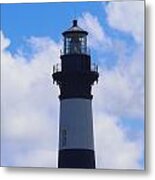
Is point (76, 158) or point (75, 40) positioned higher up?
point (75, 40)

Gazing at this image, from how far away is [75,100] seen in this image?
7.81 feet

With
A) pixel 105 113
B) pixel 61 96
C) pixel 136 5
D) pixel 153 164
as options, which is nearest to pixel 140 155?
pixel 153 164

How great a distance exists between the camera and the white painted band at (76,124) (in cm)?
236

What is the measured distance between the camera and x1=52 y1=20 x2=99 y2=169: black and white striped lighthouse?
92.8 inches

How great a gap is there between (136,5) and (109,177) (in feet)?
2.27

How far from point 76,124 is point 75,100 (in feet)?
0.32

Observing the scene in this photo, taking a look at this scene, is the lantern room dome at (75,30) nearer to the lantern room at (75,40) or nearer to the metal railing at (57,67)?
the lantern room at (75,40)

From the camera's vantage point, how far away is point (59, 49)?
7.82ft

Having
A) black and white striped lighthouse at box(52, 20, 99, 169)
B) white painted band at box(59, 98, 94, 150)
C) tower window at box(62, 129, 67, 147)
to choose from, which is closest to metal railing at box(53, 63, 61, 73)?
black and white striped lighthouse at box(52, 20, 99, 169)

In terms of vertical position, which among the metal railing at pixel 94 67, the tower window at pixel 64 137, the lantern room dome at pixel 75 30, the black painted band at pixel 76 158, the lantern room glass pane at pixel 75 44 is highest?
the lantern room dome at pixel 75 30

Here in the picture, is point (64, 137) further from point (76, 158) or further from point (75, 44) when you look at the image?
point (75, 44)

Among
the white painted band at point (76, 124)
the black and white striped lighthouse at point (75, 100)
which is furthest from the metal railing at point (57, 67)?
the white painted band at point (76, 124)

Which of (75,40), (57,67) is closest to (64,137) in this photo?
(57,67)

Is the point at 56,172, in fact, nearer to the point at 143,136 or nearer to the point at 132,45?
the point at 143,136
